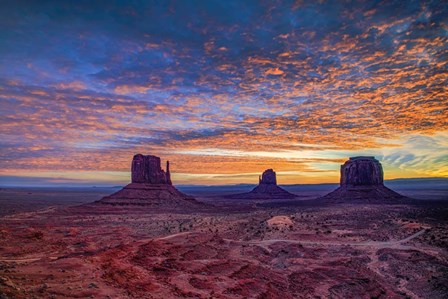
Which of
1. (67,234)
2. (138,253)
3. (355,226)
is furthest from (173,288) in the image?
(355,226)

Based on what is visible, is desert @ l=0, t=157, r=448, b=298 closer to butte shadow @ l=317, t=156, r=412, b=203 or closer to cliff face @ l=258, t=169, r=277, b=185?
butte shadow @ l=317, t=156, r=412, b=203

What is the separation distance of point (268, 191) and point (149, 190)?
270 feet

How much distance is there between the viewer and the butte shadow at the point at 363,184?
337 ft

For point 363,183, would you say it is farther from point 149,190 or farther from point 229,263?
point 229,263

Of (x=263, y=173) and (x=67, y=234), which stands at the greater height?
(x=263, y=173)

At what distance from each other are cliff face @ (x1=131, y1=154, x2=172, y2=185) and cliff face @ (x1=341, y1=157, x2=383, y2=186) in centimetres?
7096

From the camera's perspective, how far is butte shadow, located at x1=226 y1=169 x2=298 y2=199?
489 feet

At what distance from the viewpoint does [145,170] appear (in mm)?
95062

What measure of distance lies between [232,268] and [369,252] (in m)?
14.5

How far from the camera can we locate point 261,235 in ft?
123

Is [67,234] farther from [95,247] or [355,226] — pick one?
[355,226]

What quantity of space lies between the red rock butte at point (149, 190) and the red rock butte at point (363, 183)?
5512cm

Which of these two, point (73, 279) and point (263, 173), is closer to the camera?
point (73, 279)

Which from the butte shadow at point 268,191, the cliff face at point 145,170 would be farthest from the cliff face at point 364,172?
the cliff face at point 145,170
